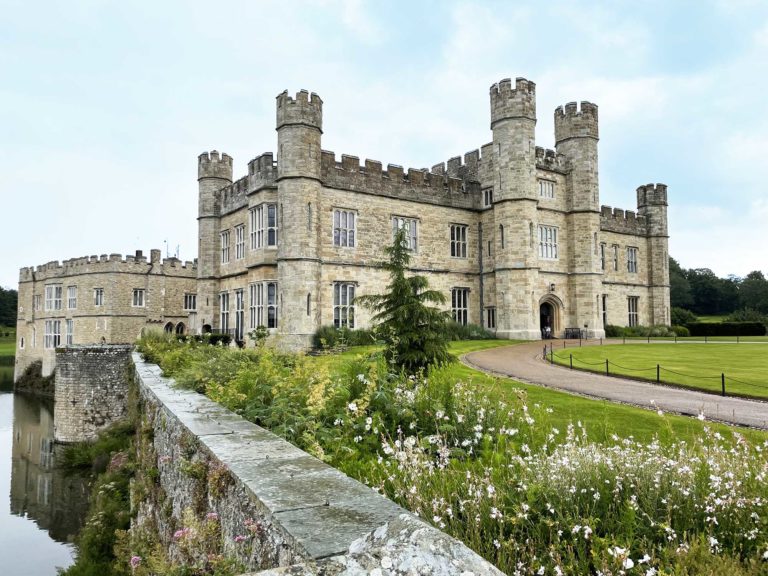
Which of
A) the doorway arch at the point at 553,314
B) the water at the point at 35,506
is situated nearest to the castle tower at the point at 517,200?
the doorway arch at the point at 553,314

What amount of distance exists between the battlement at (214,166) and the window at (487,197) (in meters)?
14.8

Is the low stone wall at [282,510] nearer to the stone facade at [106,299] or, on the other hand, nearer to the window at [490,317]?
the window at [490,317]

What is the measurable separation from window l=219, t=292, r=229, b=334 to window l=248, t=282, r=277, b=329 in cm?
431

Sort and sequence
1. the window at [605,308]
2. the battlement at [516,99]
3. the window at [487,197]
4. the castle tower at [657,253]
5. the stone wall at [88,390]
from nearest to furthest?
1. the stone wall at [88,390]
2. the battlement at [516,99]
3. the window at [487,197]
4. the window at [605,308]
5. the castle tower at [657,253]

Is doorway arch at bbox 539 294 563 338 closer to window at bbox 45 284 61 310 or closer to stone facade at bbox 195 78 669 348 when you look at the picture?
stone facade at bbox 195 78 669 348

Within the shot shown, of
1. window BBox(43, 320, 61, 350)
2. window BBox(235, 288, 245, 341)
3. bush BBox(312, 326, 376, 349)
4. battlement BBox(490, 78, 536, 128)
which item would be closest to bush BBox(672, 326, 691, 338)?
battlement BBox(490, 78, 536, 128)

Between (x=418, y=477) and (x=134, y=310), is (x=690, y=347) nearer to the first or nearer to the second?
(x=418, y=477)

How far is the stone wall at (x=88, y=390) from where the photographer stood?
21922 millimetres

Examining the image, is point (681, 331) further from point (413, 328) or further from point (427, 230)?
point (413, 328)

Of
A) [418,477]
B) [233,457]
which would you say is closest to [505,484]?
Answer: [418,477]

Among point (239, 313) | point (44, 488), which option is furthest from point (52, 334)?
point (44, 488)

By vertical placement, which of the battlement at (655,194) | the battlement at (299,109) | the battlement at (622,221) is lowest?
the battlement at (622,221)

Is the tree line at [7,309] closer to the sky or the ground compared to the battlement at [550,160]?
closer to the ground

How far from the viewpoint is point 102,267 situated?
4094 centimetres
